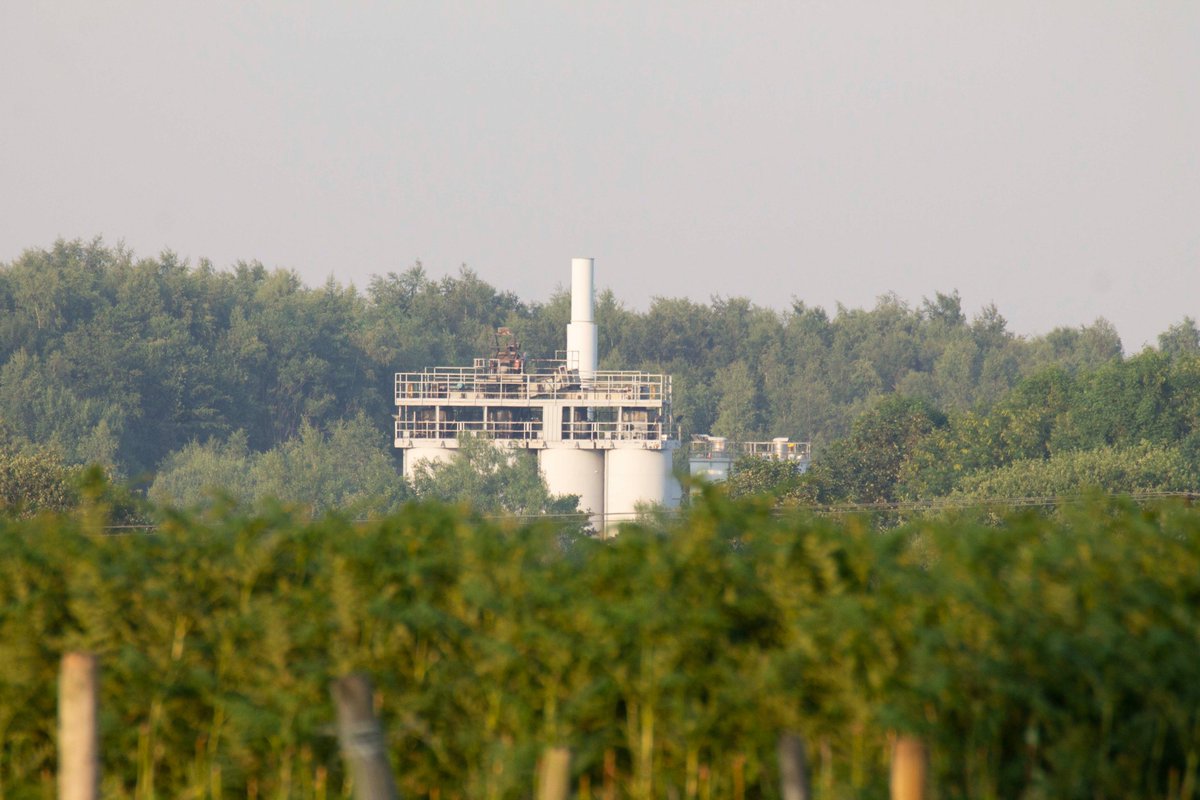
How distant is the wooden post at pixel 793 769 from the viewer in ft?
14.7

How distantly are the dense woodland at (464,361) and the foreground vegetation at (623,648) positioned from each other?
4518 centimetres

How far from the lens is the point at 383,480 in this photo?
84062 mm

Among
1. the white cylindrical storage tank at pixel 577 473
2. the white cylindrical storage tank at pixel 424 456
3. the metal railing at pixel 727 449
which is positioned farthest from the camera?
the metal railing at pixel 727 449

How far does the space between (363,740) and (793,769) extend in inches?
42.8

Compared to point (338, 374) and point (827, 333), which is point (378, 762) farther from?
point (827, 333)

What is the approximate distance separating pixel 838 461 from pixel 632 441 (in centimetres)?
901

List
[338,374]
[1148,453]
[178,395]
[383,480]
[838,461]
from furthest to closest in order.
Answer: [338,374] → [178,395] → [383,480] → [838,461] → [1148,453]

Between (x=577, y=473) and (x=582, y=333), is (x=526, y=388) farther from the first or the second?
(x=577, y=473)

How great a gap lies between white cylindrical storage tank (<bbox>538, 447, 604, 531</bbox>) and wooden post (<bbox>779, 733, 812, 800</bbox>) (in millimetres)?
74830

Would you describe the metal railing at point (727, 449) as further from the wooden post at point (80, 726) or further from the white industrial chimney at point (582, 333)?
the wooden post at point (80, 726)

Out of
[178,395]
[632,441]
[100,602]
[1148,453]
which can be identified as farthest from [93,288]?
[100,602]

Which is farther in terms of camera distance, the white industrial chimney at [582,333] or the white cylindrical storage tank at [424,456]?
the white industrial chimney at [582,333]

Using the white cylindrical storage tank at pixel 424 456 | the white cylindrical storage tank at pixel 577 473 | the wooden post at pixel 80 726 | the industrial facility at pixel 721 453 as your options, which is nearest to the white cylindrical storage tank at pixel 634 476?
the white cylindrical storage tank at pixel 577 473

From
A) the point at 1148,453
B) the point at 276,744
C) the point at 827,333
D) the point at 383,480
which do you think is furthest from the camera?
the point at 827,333
